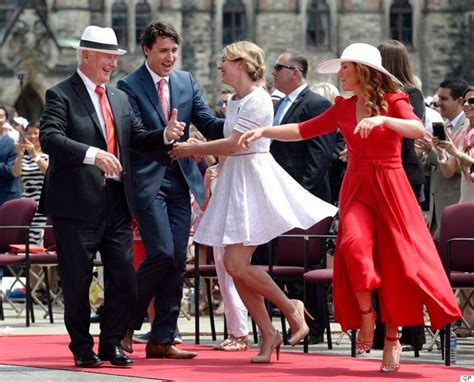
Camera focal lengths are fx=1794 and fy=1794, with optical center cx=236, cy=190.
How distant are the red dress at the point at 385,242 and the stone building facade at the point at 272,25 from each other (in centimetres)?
4189

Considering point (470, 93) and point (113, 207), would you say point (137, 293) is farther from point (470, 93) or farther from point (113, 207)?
point (470, 93)

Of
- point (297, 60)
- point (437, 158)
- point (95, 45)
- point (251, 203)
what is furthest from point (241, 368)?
point (437, 158)

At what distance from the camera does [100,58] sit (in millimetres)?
11445

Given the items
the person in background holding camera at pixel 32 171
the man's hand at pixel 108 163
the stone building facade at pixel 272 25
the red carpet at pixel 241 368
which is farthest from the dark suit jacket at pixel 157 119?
the stone building facade at pixel 272 25

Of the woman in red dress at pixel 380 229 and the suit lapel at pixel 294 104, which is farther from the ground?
the suit lapel at pixel 294 104

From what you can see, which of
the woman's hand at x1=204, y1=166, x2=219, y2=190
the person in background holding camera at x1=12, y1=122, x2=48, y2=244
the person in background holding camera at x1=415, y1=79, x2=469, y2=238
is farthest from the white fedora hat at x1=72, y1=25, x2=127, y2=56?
the person in background holding camera at x1=12, y1=122, x2=48, y2=244

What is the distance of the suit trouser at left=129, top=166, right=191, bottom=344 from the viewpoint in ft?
39.0

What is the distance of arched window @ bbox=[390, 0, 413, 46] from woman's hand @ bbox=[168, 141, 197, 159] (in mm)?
43166

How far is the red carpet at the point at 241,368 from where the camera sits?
1073cm

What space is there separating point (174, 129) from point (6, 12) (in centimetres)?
4311

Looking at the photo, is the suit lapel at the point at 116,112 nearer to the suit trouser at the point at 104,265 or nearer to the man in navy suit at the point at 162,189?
the suit trouser at the point at 104,265

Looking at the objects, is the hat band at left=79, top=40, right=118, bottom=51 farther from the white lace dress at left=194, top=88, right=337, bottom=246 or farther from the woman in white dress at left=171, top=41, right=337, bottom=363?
the white lace dress at left=194, top=88, right=337, bottom=246

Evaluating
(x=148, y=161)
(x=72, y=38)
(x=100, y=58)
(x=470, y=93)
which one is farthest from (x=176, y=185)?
(x=72, y=38)

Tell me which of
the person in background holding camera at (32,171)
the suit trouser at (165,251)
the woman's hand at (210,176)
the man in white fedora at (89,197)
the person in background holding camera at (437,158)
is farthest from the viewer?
the person in background holding camera at (32,171)
